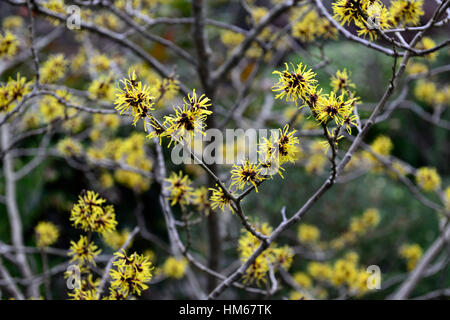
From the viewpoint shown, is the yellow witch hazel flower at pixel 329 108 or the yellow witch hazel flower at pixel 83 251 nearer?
the yellow witch hazel flower at pixel 329 108

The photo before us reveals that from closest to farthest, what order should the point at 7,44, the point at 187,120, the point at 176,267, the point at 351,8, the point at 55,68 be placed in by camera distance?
1. the point at 187,120
2. the point at 351,8
3. the point at 7,44
4. the point at 55,68
5. the point at 176,267

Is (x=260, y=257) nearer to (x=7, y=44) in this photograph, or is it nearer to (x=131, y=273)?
(x=131, y=273)

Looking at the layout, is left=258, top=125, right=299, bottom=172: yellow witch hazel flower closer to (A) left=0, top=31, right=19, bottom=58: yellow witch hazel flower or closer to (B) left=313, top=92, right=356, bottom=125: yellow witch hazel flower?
(B) left=313, top=92, right=356, bottom=125: yellow witch hazel flower

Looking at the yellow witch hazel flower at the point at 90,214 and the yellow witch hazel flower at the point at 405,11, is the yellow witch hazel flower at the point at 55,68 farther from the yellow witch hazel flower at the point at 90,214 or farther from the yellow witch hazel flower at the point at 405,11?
the yellow witch hazel flower at the point at 405,11

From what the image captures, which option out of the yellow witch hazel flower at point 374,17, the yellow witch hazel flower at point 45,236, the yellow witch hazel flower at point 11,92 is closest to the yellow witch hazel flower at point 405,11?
the yellow witch hazel flower at point 374,17

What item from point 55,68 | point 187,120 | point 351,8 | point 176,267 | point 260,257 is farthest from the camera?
point 176,267

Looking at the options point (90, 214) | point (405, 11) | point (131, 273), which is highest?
point (405, 11)

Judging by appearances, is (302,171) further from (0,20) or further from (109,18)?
(0,20)

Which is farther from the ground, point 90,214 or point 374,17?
point 374,17

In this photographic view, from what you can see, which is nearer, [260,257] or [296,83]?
[296,83]

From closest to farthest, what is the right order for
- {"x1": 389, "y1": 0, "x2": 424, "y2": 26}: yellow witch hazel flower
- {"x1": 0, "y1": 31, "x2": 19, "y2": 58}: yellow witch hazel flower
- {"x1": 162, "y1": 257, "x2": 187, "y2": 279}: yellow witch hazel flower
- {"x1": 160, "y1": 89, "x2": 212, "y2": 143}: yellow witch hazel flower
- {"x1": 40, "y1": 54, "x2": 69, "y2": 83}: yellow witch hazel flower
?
{"x1": 160, "y1": 89, "x2": 212, "y2": 143}: yellow witch hazel flower
{"x1": 389, "y1": 0, "x2": 424, "y2": 26}: yellow witch hazel flower
{"x1": 0, "y1": 31, "x2": 19, "y2": 58}: yellow witch hazel flower
{"x1": 40, "y1": 54, "x2": 69, "y2": 83}: yellow witch hazel flower
{"x1": 162, "y1": 257, "x2": 187, "y2": 279}: yellow witch hazel flower

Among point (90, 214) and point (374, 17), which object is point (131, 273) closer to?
point (90, 214)

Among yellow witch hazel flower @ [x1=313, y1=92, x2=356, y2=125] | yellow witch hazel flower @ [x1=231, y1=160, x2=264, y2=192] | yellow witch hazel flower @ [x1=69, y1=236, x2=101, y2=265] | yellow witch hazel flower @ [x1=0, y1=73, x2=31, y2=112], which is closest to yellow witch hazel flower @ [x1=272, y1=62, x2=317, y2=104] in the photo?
yellow witch hazel flower @ [x1=313, y1=92, x2=356, y2=125]

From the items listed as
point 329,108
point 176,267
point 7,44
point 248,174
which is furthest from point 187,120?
point 176,267
